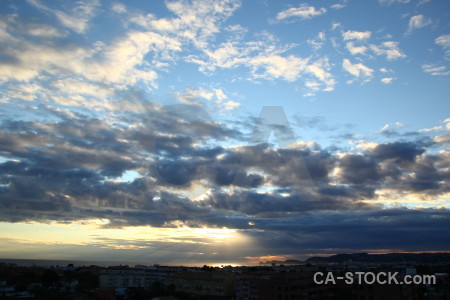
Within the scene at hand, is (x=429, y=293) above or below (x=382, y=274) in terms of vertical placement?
below

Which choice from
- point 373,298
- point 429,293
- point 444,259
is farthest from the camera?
point 444,259

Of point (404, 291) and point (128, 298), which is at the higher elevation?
point (404, 291)

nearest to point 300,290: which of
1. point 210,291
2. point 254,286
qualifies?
point 254,286

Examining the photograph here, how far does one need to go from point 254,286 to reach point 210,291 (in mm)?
7423

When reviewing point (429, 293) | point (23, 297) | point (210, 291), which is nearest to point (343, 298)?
point (429, 293)

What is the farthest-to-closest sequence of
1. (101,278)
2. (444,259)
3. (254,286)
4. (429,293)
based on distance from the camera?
(444,259) → (101,278) → (254,286) → (429,293)

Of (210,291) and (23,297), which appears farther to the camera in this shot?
(210,291)

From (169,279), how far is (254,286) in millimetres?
17240

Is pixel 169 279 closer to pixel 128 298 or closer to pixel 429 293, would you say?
pixel 128 298

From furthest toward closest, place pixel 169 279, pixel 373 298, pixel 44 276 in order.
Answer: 1. pixel 169 279
2. pixel 44 276
3. pixel 373 298

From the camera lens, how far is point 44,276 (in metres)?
58.5

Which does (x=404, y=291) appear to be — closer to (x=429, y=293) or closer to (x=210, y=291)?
(x=429, y=293)

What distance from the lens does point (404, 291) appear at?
34812mm

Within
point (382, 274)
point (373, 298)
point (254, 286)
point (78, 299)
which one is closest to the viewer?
point (373, 298)
